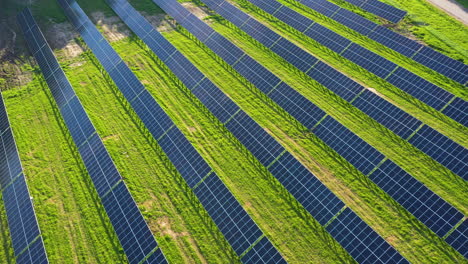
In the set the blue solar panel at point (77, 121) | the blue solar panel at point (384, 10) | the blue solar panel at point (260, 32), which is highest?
the blue solar panel at point (384, 10)

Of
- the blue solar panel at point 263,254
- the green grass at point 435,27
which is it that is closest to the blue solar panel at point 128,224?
the blue solar panel at point 263,254

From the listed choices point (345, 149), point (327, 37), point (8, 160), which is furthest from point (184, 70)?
point (345, 149)

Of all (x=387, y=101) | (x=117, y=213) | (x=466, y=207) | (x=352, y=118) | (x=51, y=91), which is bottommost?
(x=117, y=213)

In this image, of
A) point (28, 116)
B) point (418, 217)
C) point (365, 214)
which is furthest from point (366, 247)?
point (28, 116)

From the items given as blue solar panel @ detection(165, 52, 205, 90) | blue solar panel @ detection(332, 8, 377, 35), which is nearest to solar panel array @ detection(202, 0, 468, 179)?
blue solar panel @ detection(165, 52, 205, 90)

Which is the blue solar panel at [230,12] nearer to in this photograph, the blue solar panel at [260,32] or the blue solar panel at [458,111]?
the blue solar panel at [260,32]

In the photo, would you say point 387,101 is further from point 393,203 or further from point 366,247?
point 366,247

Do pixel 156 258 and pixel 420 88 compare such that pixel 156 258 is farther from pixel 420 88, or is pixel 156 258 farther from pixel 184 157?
pixel 420 88

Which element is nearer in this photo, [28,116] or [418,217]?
[418,217]
